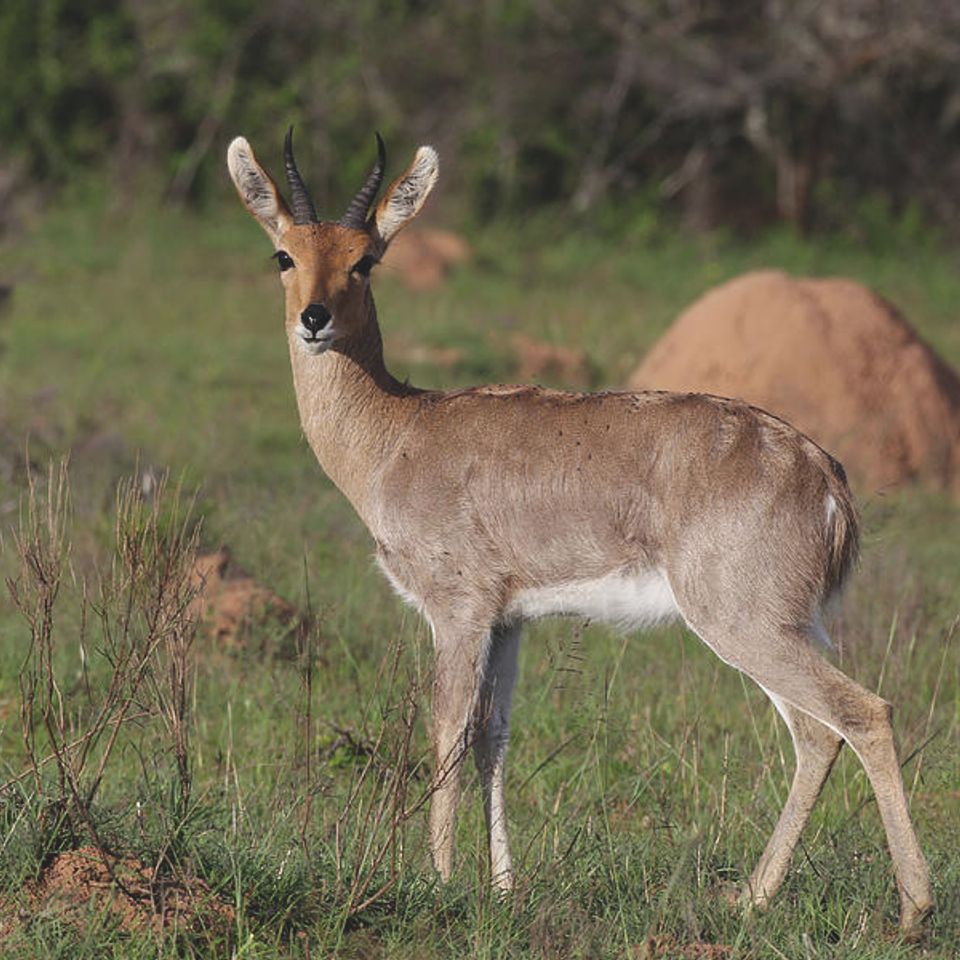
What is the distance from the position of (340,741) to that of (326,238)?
5.59ft

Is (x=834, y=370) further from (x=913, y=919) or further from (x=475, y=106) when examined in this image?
(x=475, y=106)

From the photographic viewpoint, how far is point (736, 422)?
518 centimetres

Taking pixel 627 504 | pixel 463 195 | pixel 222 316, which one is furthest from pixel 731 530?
pixel 463 195

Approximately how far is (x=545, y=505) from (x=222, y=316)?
10.8m

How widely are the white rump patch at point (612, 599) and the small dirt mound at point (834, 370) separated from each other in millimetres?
5705

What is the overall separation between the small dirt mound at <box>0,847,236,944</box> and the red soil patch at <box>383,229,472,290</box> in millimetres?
12419

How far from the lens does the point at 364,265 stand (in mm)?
5863

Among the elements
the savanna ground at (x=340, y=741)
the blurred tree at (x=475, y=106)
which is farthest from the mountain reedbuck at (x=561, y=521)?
the blurred tree at (x=475, y=106)

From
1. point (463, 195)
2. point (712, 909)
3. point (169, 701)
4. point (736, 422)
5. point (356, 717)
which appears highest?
point (736, 422)

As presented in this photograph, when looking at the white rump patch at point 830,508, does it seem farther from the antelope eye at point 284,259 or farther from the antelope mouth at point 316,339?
the antelope eye at point 284,259

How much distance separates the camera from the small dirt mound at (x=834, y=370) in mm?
11016

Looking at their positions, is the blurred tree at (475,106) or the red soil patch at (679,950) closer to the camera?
the red soil patch at (679,950)

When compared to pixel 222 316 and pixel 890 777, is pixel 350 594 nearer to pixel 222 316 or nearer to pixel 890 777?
pixel 890 777

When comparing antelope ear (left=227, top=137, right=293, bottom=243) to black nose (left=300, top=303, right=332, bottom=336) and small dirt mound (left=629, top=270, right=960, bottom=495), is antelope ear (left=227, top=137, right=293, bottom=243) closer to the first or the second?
black nose (left=300, top=303, right=332, bottom=336)
